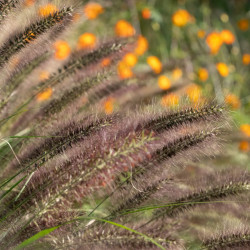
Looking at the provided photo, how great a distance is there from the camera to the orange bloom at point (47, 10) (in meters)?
0.94

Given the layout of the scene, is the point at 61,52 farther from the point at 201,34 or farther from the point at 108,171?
the point at 201,34

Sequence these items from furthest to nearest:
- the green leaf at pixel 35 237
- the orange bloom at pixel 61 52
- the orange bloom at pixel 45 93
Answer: the orange bloom at pixel 61 52
the orange bloom at pixel 45 93
the green leaf at pixel 35 237

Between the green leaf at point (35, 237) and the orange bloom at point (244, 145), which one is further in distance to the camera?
the orange bloom at point (244, 145)

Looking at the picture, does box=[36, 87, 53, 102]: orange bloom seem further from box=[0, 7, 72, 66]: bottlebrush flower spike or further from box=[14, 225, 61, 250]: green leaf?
box=[14, 225, 61, 250]: green leaf

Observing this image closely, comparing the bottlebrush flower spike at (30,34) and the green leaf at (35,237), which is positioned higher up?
the bottlebrush flower spike at (30,34)

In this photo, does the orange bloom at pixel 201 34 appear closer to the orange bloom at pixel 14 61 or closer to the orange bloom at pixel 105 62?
the orange bloom at pixel 105 62

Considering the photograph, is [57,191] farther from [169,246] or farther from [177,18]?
[177,18]

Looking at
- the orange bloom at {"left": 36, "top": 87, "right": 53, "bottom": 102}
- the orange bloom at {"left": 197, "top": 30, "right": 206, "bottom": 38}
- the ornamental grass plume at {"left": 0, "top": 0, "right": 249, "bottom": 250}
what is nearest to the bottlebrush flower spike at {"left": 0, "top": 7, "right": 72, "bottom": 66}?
the ornamental grass plume at {"left": 0, "top": 0, "right": 249, "bottom": 250}

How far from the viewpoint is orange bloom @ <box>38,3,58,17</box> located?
0.94 metres

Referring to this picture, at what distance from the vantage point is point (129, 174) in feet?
3.01

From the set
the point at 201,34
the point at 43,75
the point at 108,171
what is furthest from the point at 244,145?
the point at 201,34

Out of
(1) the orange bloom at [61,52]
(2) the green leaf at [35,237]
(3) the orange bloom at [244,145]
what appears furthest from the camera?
(3) the orange bloom at [244,145]

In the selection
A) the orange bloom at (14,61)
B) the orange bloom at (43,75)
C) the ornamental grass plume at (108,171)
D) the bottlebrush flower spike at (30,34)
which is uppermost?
the bottlebrush flower spike at (30,34)

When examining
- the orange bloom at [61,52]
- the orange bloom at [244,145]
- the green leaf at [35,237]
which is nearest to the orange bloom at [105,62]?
the orange bloom at [61,52]
